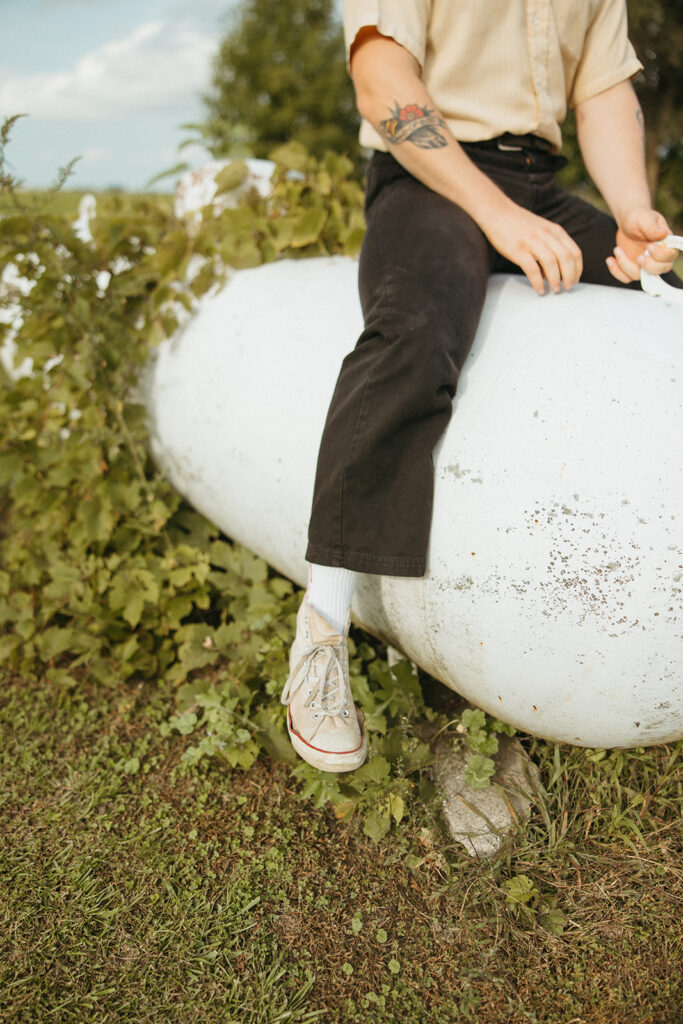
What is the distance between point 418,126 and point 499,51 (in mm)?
354

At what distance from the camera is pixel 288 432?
195 cm

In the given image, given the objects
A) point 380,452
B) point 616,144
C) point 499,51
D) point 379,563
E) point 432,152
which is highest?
point 499,51

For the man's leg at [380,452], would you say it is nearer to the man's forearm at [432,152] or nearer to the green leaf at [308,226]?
the man's forearm at [432,152]

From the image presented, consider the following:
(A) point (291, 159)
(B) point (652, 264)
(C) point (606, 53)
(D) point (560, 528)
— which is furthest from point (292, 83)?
(D) point (560, 528)

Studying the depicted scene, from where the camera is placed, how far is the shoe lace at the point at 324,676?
5.34ft

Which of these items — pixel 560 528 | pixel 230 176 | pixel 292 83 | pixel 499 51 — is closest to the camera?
pixel 560 528

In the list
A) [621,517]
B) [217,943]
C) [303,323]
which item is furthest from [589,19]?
[217,943]

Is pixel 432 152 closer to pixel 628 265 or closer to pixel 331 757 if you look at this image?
pixel 628 265

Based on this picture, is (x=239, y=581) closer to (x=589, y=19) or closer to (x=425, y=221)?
(x=425, y=221)

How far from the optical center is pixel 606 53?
2002 mm

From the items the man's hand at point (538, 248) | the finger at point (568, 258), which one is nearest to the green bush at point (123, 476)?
the man's hand at point (538, 248)

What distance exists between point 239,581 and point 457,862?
41.9 inches

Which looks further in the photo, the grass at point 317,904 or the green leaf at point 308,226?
the green leaf at point 308,226

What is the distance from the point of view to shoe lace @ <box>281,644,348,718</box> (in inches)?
64.1
